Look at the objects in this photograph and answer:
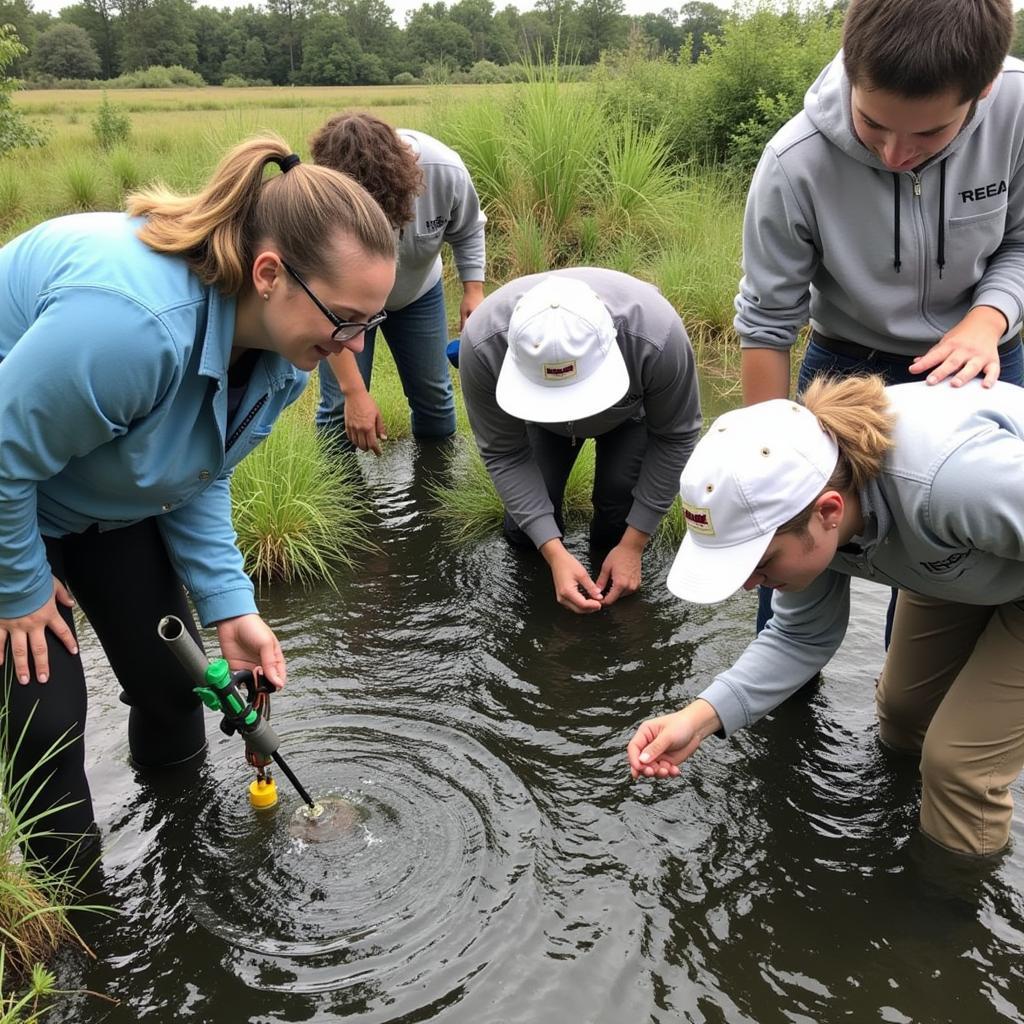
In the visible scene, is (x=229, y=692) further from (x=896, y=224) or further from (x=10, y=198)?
(x=10, y=198)

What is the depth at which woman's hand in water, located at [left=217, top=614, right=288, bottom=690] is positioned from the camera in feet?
8.29

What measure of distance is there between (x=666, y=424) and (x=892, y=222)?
1.26m

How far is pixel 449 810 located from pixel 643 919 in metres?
0.68

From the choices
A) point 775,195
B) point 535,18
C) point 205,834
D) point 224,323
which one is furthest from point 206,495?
point 535,18

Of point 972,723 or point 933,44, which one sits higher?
point 933,44

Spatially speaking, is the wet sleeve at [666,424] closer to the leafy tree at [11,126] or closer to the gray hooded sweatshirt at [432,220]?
the gray hooded sweatshirt at [432,220]

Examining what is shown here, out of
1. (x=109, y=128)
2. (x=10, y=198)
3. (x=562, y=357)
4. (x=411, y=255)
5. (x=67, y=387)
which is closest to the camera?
(x=67, y=387)

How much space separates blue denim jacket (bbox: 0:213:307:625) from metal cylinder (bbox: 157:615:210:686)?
0.27 m

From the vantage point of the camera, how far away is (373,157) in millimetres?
3521

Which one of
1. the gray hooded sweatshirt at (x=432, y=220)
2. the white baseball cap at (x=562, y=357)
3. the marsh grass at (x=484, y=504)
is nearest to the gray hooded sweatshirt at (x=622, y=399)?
the white baseball cap at (x=562, y=357)

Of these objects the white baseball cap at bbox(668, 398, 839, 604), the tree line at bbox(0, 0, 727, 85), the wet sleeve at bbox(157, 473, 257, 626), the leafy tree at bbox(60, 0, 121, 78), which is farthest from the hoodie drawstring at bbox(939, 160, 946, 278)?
the leafy tree at bbox(60, 0, 121, 78)

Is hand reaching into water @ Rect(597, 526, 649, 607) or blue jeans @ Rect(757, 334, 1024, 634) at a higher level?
blue jeans @ Rect(757, 334, 1024, 634)

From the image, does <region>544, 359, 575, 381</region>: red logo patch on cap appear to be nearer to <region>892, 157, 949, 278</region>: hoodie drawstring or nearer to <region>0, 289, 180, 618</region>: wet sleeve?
<region>892, 157, 949, 278</region>: hoodie drawstring

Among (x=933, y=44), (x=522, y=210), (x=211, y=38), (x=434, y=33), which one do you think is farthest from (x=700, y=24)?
(x=211, y=38)
